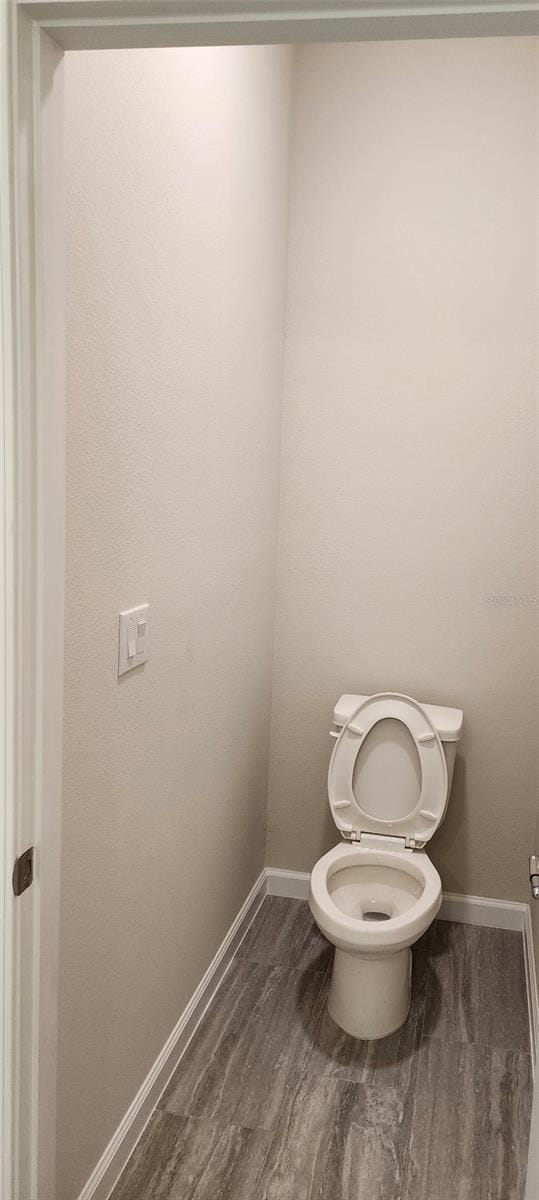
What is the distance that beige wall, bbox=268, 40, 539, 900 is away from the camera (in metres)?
2.63

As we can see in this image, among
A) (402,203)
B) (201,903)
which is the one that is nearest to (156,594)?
(201,903)

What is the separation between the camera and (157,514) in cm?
178

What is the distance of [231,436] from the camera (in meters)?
2.27

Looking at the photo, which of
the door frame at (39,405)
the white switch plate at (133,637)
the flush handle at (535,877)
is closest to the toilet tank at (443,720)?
the flush handle at (535,877)

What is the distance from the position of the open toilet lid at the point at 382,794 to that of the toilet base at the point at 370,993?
0.38 m

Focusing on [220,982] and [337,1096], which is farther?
[220,982]

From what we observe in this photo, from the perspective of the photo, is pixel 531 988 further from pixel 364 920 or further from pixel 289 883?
pixel 289 883

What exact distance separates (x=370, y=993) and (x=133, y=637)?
1228 millimetres

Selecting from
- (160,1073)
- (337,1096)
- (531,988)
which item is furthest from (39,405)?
(531,988)

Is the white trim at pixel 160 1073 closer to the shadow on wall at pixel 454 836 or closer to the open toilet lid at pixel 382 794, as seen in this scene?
the open toilet lid at pixel 382 794

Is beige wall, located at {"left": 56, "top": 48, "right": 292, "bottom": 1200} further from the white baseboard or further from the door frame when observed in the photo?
the door frame

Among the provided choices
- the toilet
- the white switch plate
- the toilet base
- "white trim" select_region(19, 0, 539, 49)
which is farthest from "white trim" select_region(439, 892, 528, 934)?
"white trim" select_region(19, 0, 539, 49)

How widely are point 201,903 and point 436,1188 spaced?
2.65ft

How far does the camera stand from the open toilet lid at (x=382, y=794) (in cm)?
261
